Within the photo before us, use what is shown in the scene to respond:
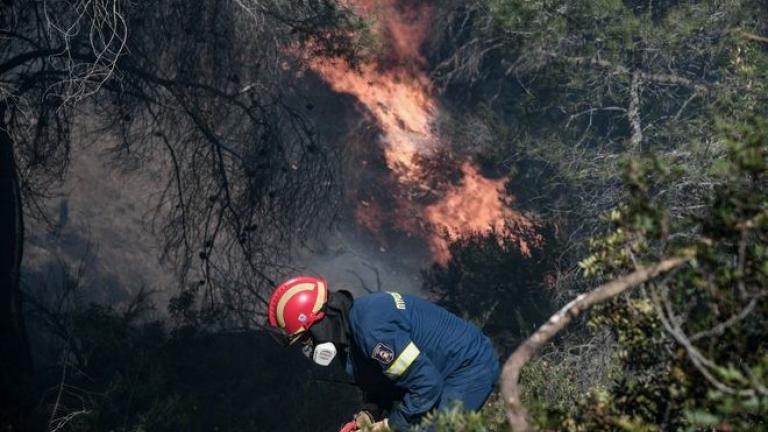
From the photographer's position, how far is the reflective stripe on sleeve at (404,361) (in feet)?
13.1

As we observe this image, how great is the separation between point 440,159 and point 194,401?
28.3 feet

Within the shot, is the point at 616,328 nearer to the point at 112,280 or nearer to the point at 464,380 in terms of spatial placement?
the point at 464,380

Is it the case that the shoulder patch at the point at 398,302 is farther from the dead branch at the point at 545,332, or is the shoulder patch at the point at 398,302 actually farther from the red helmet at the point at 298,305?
the dead branch at the point at 545,332

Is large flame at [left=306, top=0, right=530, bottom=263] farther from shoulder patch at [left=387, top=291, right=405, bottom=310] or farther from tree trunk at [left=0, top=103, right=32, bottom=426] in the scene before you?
shoulder patch at [left=387, top=291, right=405, bottom=310]

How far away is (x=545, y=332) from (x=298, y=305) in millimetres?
2214

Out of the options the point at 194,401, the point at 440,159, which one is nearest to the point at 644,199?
the point at 194,401

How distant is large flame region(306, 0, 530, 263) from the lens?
1414cm

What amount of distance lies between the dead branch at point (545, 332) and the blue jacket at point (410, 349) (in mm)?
1779

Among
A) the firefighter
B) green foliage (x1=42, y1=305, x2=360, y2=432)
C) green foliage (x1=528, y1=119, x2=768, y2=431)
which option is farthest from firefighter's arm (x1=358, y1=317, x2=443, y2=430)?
green foliage (x1=42, y1=305, x2=360, y2=432)

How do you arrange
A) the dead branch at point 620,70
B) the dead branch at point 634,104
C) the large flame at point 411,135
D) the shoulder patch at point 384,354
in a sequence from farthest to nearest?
the large flame at point 411,135, the dead branch at point 634,104, the dead branch at point 620,70, the shoulder patch at point 384,354

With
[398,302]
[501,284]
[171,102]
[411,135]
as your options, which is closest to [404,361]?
[398,302]

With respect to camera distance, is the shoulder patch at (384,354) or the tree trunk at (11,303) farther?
the tree trunk at (11,303)

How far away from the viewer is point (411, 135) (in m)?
15.4

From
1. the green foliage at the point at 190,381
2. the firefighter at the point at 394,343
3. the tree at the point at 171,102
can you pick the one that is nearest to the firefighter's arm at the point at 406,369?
the firefighter at the point at 394,343
